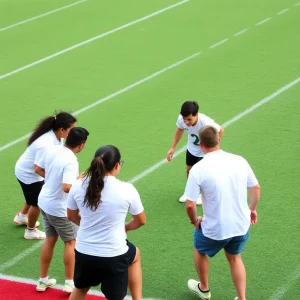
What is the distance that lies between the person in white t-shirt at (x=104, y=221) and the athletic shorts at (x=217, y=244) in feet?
2.85

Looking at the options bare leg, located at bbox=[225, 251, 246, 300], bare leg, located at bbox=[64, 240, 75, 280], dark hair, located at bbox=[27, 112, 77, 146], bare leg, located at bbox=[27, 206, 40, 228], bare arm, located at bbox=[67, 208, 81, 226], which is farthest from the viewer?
bare leg, located at bbox=[27, 206, 40, 228]

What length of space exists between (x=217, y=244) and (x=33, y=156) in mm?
2542

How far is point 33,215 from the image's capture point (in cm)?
861

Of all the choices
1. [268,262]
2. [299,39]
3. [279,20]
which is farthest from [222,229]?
[279,20]

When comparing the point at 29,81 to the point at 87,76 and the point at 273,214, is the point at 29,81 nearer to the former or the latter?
the point at 87,76

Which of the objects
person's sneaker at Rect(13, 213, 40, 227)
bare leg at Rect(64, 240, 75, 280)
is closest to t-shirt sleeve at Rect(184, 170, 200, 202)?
bare leg at Rect(64, 240, 75, 280)

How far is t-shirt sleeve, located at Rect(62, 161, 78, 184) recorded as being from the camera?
23.4ft

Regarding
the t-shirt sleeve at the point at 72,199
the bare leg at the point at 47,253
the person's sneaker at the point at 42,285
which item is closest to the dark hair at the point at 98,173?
the t-shirt sleeve at the point at 72,199

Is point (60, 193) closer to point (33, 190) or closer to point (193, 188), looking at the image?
point (33, 190)

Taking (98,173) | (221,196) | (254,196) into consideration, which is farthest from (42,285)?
(254,196)

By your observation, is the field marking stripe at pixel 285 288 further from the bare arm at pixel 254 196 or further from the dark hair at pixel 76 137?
the dark hair at pixel 76 137

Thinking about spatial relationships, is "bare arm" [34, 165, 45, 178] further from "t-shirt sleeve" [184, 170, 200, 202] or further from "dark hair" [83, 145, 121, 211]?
"t-shirt sleeve" [184, 170, 200, 202]

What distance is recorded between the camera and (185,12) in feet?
64.7

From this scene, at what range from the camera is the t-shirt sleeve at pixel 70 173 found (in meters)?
7.14
